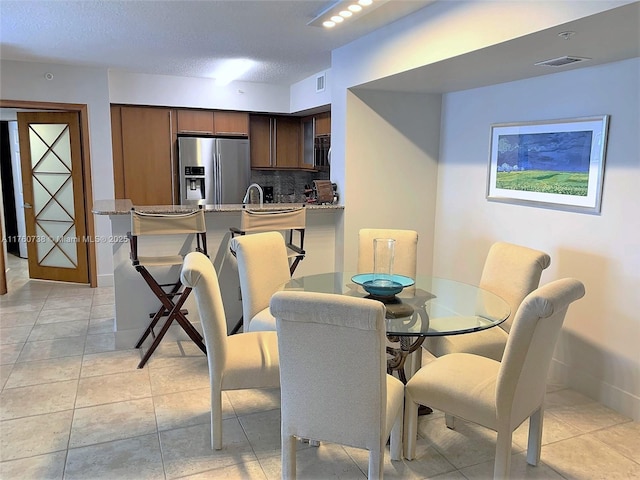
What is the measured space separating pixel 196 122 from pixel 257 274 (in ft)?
11.4

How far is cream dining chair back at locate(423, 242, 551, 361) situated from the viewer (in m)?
2.67

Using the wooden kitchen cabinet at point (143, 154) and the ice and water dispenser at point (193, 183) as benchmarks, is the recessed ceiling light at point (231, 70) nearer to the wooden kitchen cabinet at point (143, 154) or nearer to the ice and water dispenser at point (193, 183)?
the wooden kitchen cabinet at point (143, 154)

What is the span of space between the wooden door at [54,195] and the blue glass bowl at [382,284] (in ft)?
13.0

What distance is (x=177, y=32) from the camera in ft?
12.0

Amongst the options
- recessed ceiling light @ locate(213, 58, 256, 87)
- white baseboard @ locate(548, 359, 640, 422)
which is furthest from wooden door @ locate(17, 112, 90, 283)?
white baseboard @ locate(548, 359, 640, 422)

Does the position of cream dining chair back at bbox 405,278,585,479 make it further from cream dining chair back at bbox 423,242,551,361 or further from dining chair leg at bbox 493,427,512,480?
cream dining chair back at bbox 423,242,551,361

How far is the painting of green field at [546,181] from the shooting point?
2994mm

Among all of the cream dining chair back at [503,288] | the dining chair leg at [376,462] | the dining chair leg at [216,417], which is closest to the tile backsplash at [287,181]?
the cream dining chair back at [503,288]

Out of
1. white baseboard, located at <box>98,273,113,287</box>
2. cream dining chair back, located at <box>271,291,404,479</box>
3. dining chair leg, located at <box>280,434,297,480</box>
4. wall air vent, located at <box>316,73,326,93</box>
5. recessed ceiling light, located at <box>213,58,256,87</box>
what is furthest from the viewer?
white baseboard, located at <box>98,273,113,287</box>

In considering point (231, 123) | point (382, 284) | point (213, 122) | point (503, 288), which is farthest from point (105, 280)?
point (503, 288)

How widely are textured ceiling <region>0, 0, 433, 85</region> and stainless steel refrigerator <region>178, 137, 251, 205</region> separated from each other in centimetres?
102

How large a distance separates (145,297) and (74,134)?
8.62ft

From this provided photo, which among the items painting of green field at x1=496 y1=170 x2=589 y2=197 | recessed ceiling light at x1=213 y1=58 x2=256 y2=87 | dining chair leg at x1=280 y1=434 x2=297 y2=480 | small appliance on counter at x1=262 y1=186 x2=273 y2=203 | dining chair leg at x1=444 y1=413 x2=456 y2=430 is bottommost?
dining chair leg at x1=444 y1=413 x2=456 y2=430

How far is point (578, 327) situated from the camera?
10.2ft
